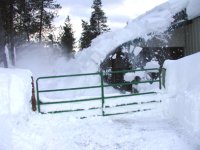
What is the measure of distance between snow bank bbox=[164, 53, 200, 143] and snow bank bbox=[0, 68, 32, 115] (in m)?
4.16

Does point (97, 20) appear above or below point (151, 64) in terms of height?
above

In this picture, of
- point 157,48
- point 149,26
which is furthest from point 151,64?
point 149,26

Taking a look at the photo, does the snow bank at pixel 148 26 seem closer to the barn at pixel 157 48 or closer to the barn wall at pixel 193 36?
the barn at pixel 157 48

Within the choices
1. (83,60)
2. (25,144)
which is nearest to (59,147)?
(25,144)

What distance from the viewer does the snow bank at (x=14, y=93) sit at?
7.94m

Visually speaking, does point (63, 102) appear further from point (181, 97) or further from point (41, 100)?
point (181, 97)

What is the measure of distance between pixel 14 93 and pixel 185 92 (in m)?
4.30

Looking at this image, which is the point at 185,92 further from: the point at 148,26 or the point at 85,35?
the point at 85,35

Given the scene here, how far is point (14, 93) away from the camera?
8.62 metres

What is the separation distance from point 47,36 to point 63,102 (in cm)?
3846

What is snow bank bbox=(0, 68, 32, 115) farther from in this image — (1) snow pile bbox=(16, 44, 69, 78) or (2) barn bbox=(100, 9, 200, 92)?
(1) snow pile bbox=(16, 44, 69, 78)

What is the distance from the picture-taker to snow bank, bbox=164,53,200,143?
793cm

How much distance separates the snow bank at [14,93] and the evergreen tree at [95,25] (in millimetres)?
46883

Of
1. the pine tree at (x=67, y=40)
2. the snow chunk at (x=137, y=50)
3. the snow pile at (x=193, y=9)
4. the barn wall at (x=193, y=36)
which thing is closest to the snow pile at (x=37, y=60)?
the pine tree at (x=67, y=40)
